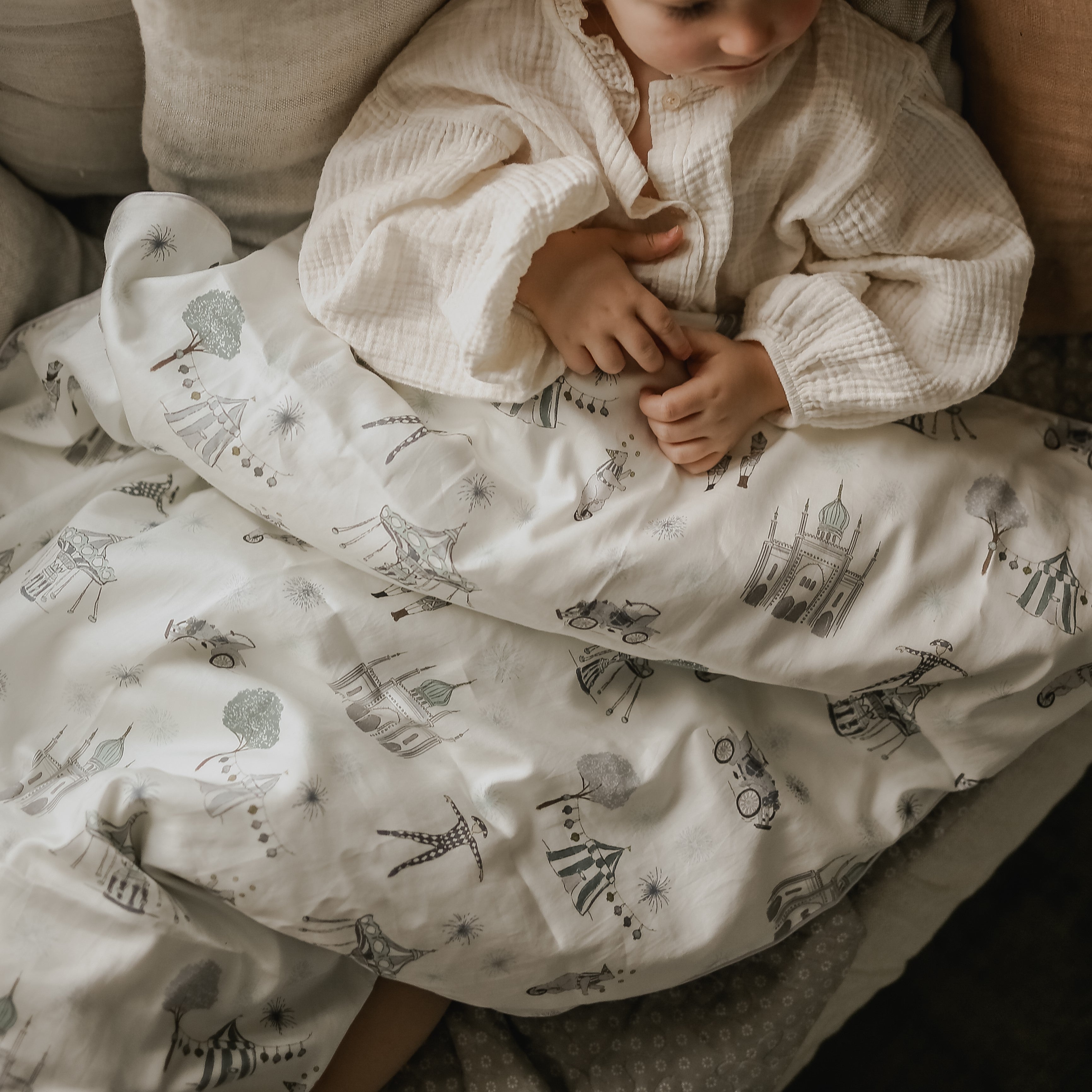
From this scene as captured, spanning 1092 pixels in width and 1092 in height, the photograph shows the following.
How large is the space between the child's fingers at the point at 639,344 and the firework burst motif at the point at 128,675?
0.42 metres

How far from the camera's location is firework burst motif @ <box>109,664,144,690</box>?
639mm

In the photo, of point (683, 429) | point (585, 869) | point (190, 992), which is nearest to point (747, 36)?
point (683, 429)

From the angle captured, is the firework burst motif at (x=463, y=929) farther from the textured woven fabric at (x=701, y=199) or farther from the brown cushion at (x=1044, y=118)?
the brown cushion at (x=1044, y=118)

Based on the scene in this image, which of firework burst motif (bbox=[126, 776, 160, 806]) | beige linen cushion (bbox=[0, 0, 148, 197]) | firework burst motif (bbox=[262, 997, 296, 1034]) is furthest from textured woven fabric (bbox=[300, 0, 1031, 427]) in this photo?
firework burst motif (bbox=[262, 997, 296, 1034])

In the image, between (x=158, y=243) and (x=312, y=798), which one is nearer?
(x=312, y=798)

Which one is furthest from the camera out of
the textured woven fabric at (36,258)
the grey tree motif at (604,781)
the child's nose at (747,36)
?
the textured woven fabric at (36,258)

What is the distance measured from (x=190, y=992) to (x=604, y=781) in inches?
12.2

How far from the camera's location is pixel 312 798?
59 centimetres

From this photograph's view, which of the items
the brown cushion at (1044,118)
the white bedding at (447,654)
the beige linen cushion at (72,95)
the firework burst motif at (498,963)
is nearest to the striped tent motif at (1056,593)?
the white bedding at (447,654)

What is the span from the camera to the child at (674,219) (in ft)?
2.09

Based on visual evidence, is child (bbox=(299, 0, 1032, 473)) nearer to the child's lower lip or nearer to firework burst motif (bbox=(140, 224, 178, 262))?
the child's lower lip

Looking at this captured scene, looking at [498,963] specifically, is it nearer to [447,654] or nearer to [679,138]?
[447,654]

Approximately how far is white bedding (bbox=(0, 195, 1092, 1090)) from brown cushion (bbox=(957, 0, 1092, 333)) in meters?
0.15

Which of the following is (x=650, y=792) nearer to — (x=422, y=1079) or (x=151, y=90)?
(x=422, y=1079)
